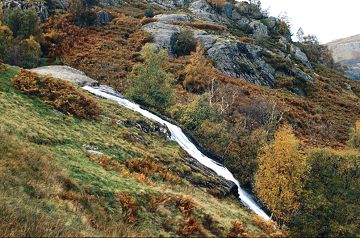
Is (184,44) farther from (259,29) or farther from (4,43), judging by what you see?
(259,29)

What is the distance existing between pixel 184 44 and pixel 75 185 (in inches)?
3089

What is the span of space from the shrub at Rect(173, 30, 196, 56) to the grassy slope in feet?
210

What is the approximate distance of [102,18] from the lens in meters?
97.2

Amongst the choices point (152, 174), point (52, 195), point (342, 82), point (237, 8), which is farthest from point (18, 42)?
point (237, 8)

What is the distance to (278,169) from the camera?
120ft

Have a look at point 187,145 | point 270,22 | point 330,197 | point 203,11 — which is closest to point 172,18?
point 203,11

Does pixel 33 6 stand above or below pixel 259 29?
above

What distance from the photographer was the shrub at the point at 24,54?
184ft

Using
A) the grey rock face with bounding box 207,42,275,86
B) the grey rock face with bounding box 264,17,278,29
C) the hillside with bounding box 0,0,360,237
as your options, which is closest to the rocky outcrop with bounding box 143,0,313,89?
the grey rock face with bounding box 207,42,275,86

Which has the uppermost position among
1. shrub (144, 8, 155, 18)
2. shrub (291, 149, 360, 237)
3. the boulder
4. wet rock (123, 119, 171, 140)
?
shrub (144, 8, 155, 18)

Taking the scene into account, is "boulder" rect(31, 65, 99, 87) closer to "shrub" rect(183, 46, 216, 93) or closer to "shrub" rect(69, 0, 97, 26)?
"shrub" rect(183, 46, 216, 93)

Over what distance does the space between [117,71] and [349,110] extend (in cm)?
5297

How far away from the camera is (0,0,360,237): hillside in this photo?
56.3 ft

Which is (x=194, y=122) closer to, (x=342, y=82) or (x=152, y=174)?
(x=152, y=174)
